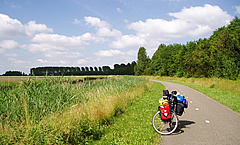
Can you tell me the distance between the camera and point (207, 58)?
129 feet

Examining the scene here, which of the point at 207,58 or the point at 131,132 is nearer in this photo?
the point at 131,132

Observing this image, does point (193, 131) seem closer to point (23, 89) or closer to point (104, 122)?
point (104, 122)

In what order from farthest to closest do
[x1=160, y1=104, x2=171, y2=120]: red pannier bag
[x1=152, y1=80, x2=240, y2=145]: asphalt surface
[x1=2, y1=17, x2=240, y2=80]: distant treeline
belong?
[x1=2, y1=17, x2=240, y2=80]: distant treeline, [x1=160, y1=104, x2=171, y2=120]: red pannier bag, [x1=152, y1=80, x2=240, y2=145]: asphalt surface

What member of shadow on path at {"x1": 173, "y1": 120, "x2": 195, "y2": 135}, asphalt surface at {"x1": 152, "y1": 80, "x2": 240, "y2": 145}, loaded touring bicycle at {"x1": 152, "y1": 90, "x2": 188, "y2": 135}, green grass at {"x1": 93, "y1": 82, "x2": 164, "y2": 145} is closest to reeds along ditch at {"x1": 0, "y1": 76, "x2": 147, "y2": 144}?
green grass at {"x1": 93, "y1": 82, "x2": 164, "y2": 145}

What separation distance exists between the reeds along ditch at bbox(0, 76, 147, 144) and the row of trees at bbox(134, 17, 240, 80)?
2342cm

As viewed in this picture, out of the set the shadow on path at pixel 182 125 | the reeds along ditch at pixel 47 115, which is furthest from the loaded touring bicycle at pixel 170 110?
the reeds along ditch at pixel 47 115

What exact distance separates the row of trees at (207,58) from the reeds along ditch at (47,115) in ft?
76.8

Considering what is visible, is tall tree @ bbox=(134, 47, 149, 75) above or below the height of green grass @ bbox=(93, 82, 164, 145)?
above

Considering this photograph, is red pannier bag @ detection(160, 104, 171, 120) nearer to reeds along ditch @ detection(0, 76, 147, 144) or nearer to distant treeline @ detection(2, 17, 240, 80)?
reeds along ditch @ detection(0, 76, 147, 144)

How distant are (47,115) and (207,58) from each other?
1571 inches

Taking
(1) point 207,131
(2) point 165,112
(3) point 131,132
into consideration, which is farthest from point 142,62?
(3) point 131,132

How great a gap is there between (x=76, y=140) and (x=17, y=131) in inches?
62.9

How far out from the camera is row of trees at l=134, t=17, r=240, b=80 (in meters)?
27.3

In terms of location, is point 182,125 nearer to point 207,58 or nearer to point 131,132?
point 131,132
